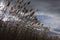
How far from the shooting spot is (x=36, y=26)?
11.3 meters

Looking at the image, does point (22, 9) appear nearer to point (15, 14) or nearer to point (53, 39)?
point (15, 14)

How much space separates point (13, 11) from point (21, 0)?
61cm

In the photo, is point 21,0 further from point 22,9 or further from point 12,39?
point 12,39

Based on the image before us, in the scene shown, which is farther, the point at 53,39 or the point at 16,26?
the point at 53,39

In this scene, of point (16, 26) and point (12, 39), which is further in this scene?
point (16, 26)

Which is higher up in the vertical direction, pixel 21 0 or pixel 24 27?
pixel 21 0

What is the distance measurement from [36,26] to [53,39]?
2.46 meters

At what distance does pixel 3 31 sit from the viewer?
346 inches

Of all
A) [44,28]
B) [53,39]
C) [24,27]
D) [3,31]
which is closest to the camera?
[3,31]

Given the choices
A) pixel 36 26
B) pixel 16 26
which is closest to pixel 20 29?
pixel 16 26

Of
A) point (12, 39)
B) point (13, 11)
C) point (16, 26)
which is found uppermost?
point (13, 11)

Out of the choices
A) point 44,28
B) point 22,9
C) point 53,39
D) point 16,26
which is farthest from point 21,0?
point 53,39

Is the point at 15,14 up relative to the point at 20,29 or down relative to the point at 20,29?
up

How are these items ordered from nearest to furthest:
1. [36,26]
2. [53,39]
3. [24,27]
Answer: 1. [24,27]
2. [36,26]
3. [53,39]
